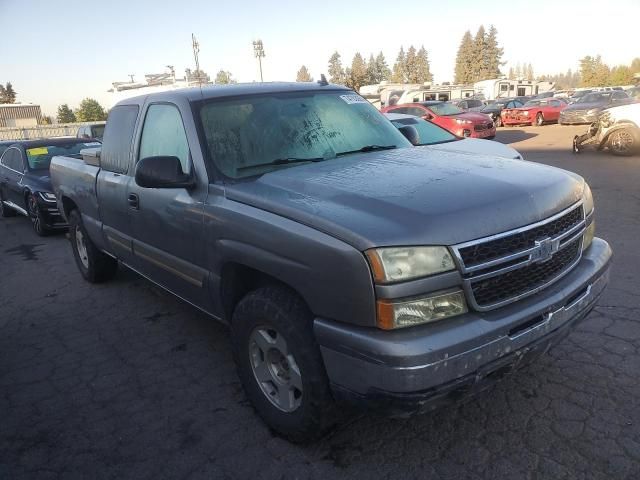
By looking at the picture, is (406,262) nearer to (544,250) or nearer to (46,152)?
(544,250)

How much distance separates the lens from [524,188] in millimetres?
2508

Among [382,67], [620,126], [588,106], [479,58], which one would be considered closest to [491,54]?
[479,58]

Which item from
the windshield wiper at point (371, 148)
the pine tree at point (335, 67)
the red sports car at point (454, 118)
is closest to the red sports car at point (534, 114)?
the red sports car at point (454, 118)

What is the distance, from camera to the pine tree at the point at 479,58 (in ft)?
304

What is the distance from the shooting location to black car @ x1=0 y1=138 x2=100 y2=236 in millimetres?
8281

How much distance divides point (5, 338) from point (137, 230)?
1691 millimetres

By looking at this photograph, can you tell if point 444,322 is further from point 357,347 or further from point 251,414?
point 251,414

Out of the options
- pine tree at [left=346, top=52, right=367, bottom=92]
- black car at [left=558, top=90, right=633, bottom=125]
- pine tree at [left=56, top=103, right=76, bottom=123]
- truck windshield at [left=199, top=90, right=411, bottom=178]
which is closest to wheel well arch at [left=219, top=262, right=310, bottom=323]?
truck windshield at [left=199, top=90, right=411, bottom=178]

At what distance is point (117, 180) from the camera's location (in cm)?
415

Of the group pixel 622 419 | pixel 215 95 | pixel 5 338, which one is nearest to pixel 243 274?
pixel 215 95

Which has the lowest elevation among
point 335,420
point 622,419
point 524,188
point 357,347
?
point 622,419

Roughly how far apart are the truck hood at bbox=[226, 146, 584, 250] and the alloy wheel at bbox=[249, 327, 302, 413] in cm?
68

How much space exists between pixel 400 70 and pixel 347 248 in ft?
392

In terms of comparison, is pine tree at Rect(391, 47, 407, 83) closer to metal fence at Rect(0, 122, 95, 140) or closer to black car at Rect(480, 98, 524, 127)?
black car at Rect(480, 98, 524, 127)
